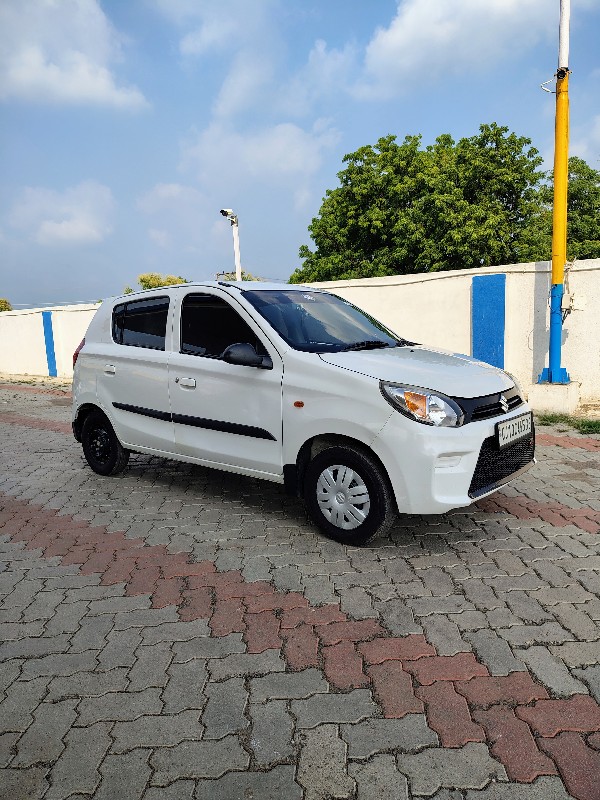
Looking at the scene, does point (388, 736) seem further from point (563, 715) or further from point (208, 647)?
point (208, 647)

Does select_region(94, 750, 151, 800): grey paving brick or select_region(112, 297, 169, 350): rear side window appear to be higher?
select_region(112, 297, 169, 350): rear side window

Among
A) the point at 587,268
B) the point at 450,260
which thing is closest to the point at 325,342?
the point at 587,268

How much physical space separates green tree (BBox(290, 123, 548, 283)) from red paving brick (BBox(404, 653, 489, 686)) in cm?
2123

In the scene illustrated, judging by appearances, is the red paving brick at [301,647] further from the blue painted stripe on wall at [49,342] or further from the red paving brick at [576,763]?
the blue painted stripe on wall at [49,342]

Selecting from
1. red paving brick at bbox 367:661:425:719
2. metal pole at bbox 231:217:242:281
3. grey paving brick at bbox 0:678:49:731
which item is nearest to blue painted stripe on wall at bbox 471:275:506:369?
red paving brick at bbox 367:661:425:719

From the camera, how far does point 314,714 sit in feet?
7.63

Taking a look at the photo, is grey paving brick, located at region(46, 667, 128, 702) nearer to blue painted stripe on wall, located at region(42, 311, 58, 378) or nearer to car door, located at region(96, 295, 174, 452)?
car door, located at region(96, 295, 174, 452)

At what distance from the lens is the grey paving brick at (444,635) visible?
2.74 m

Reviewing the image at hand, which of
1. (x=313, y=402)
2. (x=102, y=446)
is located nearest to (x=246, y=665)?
(x=313, y=402)

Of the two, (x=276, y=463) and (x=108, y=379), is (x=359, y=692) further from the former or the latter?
(x=108, y=379)

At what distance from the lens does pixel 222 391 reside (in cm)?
443

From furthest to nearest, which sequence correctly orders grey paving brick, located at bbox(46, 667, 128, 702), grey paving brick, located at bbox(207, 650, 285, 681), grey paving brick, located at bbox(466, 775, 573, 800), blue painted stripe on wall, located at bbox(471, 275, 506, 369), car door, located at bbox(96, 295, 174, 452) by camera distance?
blue painted stripe on wall, located at bbox(471, 275, 506, 369)
car door, located at bbox(96, 295, 174, 452)
grey paving brick, located at bbox(207, 650, 285, 681)
grey paving brick, located at bbox(46, 667, 128, 702)
grey paving brick, located at bbox(466, 775, 573, 800)

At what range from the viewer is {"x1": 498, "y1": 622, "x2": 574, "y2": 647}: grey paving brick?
2.79m

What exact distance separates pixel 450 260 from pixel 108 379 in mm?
20105
